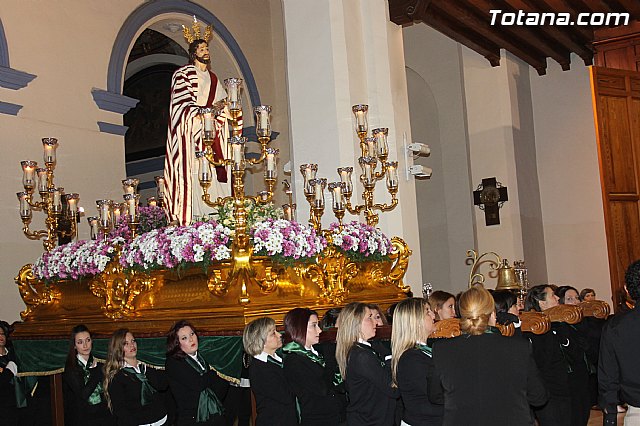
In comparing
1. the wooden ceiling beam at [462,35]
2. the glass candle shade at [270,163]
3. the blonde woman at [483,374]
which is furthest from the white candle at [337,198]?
the wooden ceiling beam at [462,35]

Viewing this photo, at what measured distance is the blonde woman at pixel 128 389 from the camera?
218 inches

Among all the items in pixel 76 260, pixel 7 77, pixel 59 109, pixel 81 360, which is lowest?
pixel 81 360

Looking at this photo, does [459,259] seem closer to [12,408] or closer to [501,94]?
[501,94]

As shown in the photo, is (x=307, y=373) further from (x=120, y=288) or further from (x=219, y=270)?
(x=120, y=288)

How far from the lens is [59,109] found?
34.2 ft

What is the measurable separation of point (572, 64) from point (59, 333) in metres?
9.60

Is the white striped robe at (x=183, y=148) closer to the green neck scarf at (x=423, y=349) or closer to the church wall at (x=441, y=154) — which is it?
the green neck scarf at (x=423, y=349)

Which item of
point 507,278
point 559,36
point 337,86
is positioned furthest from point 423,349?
point 559,36

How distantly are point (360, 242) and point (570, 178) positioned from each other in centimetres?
713

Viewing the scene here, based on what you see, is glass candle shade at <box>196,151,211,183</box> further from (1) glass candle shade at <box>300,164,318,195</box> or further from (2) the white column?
(2) the white column

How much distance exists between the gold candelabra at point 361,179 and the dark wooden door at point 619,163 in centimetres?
532

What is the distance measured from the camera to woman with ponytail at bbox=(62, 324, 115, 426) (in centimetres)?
607

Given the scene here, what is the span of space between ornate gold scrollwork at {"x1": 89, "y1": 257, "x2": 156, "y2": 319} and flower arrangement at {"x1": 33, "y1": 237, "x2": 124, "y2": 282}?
11 cm

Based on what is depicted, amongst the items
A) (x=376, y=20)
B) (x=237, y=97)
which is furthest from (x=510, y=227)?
(x=237, y=97)
